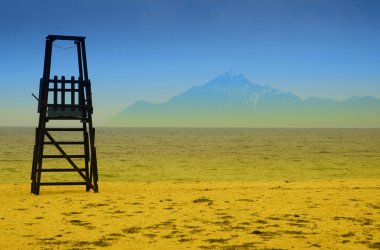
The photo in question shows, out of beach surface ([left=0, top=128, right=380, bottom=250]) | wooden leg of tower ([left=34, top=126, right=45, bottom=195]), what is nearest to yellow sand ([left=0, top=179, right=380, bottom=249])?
beach surface ([left=0, top=128, right=380, bottom=250])

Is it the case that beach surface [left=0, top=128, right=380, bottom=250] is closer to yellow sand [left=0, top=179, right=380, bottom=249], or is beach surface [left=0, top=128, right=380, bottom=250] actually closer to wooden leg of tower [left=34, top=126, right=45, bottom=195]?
yellow sand [left=0, top=179, right=380, bottom=249]

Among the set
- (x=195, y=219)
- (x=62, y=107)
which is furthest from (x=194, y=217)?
(x=62, y=107)

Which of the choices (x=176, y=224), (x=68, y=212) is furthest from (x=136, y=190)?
(x=176, y=224)

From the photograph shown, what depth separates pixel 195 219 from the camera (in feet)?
35.9

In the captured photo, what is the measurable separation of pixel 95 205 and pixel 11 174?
18.1m

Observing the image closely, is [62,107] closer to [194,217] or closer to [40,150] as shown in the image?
[40,150]

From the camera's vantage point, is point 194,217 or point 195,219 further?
point 194,217

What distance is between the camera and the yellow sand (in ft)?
28.9

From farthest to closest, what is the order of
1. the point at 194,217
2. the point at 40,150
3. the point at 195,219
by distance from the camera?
the point at 40,150 → the point at 194,217 → the point at 195,219

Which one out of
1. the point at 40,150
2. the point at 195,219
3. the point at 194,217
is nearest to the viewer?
the point at 195,219

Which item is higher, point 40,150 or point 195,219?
point 40,150

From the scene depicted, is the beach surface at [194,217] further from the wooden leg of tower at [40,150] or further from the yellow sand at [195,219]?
the wooden leg of tower at [40,150]

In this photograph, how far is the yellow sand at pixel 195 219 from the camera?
8820 millimetres

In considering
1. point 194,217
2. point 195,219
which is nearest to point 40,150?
point 194,217
